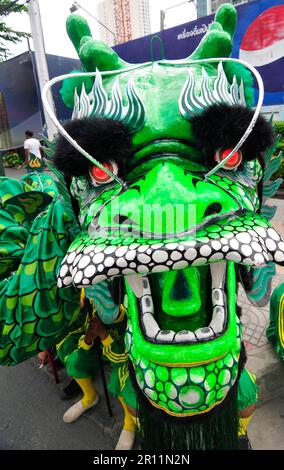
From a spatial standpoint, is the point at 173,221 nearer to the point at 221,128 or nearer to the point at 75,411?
the point at 221,128

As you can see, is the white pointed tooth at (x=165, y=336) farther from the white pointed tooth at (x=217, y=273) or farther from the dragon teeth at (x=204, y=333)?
the white pointed tooth at (x=217, y=273)

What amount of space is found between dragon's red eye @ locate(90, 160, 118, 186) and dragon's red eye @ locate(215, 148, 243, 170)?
1.09 feet

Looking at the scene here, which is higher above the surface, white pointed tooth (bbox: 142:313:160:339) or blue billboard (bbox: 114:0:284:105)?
blue billboard (bbox: 114:0:284:105)

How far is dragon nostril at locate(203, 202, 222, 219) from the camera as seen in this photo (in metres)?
1.04

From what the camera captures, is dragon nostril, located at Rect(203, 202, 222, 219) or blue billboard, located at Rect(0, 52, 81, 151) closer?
dragon nostril, located at Rect(203, 202, 222, 219)

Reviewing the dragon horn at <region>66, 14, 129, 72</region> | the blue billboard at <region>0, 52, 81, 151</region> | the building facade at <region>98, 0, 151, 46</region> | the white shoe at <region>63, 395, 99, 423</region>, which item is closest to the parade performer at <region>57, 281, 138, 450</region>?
the white shoe at <region>63, 395, 99, 423</region>

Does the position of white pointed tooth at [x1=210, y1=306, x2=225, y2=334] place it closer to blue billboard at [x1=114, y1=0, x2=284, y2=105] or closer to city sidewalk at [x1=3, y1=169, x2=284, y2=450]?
city sidewalk at [x1=3, y1=169, x2=284, y2=450]

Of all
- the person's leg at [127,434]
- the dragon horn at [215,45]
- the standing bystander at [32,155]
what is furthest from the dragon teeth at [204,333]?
the standing bystander at [32,155]

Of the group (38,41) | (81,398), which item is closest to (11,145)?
(38,41)

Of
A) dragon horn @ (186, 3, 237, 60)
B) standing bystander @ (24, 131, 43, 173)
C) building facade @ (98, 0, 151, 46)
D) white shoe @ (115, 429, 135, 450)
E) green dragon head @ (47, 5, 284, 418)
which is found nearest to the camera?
green dragon head @ (47, 5, 284, 418)

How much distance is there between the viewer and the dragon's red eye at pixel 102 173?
1.17 m

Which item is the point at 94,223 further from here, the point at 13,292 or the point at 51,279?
the point at 13,292

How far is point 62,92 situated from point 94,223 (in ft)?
2.48

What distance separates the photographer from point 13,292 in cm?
170
